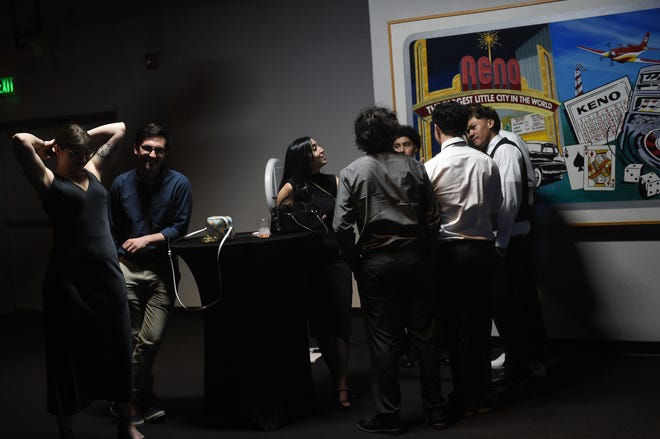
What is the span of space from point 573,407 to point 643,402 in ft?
1.13

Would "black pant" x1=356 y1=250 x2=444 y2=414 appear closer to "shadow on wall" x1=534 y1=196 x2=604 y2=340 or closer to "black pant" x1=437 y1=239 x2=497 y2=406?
"black pant" x1=437 y1=239 x2=497 y2=406

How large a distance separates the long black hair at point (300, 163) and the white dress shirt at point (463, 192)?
0.73 m

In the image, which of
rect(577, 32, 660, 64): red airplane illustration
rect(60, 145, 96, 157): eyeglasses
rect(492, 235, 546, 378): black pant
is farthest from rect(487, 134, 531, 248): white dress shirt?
rect(60, 145, 96, 157): eyeglasses

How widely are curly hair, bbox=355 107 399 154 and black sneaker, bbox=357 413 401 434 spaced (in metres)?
1.25

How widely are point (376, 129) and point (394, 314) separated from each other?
2.87 feet

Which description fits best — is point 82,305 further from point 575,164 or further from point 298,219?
point 575,164

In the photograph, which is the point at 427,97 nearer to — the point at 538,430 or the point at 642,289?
the point at 642,289

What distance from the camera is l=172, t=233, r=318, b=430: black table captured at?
3.44 m

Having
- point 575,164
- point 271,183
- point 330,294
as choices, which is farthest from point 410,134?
point 330,294

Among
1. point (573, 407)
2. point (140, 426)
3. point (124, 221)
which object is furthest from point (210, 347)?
point (573, 407)

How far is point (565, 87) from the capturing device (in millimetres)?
4504

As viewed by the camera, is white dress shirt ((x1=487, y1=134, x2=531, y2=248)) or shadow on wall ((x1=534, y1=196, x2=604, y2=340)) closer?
white dress shirt ((x1=487, y1=134, x2=531, y2=248))

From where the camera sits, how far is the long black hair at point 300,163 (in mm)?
3855

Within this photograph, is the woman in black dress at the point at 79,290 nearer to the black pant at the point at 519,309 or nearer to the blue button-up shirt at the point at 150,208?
the blue button-up shirt at the point at 150,208
